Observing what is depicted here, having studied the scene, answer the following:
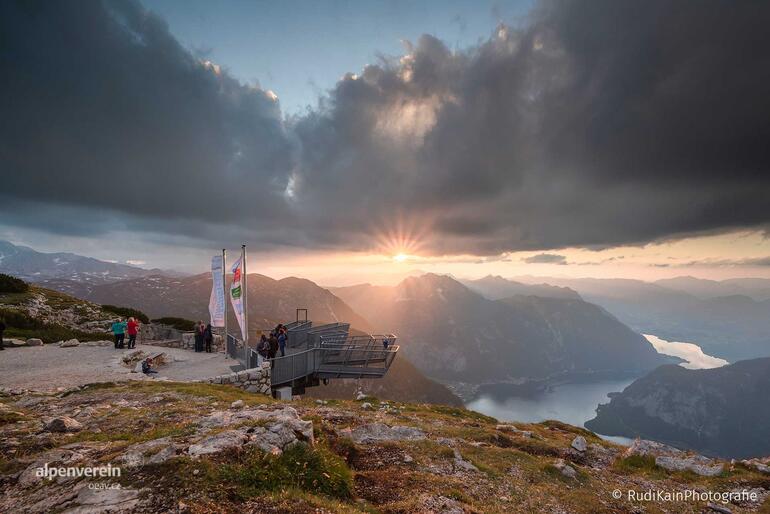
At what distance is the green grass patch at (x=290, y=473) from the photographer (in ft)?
20.4

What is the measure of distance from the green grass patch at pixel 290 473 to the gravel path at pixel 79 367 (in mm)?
15161

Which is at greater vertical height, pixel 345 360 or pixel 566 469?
pixel 345 360

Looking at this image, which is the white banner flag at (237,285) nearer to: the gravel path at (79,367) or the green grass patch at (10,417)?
the gravel path at (79,367)

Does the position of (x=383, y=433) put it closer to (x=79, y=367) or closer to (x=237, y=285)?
(x=237, y=285)

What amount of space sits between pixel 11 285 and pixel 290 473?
55222 mm

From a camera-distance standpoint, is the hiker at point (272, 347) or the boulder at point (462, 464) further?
the hiker at point (272, 347)

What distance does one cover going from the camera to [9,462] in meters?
6.76

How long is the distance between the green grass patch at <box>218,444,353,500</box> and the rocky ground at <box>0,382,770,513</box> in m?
0.03

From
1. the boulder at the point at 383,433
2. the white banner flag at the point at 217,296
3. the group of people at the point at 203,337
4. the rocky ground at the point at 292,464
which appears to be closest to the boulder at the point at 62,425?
the rocky ground at the point at 292,464

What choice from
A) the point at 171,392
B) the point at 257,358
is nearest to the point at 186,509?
the point at 171,392

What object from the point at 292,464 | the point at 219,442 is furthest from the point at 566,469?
the point at 219,442

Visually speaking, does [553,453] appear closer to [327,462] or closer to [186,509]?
[327,462]

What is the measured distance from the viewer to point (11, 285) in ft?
136

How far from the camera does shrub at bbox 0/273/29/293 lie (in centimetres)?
4062
